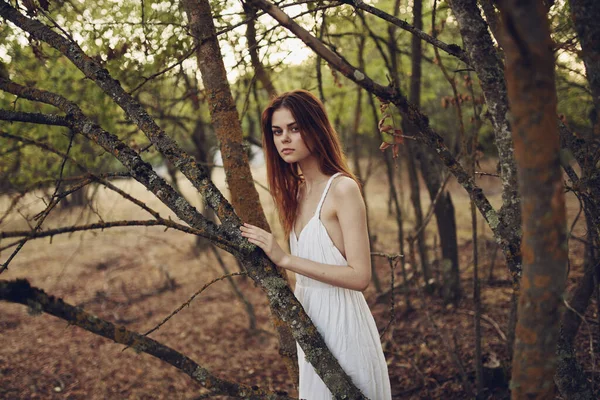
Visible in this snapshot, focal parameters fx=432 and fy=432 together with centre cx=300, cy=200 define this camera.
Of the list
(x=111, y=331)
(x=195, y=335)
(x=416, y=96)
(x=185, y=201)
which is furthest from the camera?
(x=195, y=335)

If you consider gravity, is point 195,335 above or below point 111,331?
below

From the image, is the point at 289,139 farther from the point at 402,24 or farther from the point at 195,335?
the point at 195,335

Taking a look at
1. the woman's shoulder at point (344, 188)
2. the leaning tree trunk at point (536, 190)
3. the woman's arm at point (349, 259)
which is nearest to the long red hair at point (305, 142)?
the woman's shoulder at point (344, 188)

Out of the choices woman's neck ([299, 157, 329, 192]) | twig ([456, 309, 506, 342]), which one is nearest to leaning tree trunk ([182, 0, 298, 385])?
woman's neck ([299, 157, 329, 192])

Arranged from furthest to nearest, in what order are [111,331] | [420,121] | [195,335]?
[195,335]
[420,121]
[111,331]

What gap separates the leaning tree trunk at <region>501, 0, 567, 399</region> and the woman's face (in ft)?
4.69

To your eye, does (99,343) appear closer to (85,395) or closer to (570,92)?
(85,395)

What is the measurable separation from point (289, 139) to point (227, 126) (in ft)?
1.61

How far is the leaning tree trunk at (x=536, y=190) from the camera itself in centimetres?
78

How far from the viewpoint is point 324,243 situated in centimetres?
205

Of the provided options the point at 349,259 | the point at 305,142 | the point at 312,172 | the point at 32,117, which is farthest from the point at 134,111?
the point at 349,259

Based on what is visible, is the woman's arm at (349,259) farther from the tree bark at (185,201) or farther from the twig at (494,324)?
the twig at (494,324)

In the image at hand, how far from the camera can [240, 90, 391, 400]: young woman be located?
1909 millimetres

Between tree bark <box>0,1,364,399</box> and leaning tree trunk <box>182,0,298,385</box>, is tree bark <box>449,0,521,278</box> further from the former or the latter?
leaning tree trunk <box>182,0,298,385</box>
